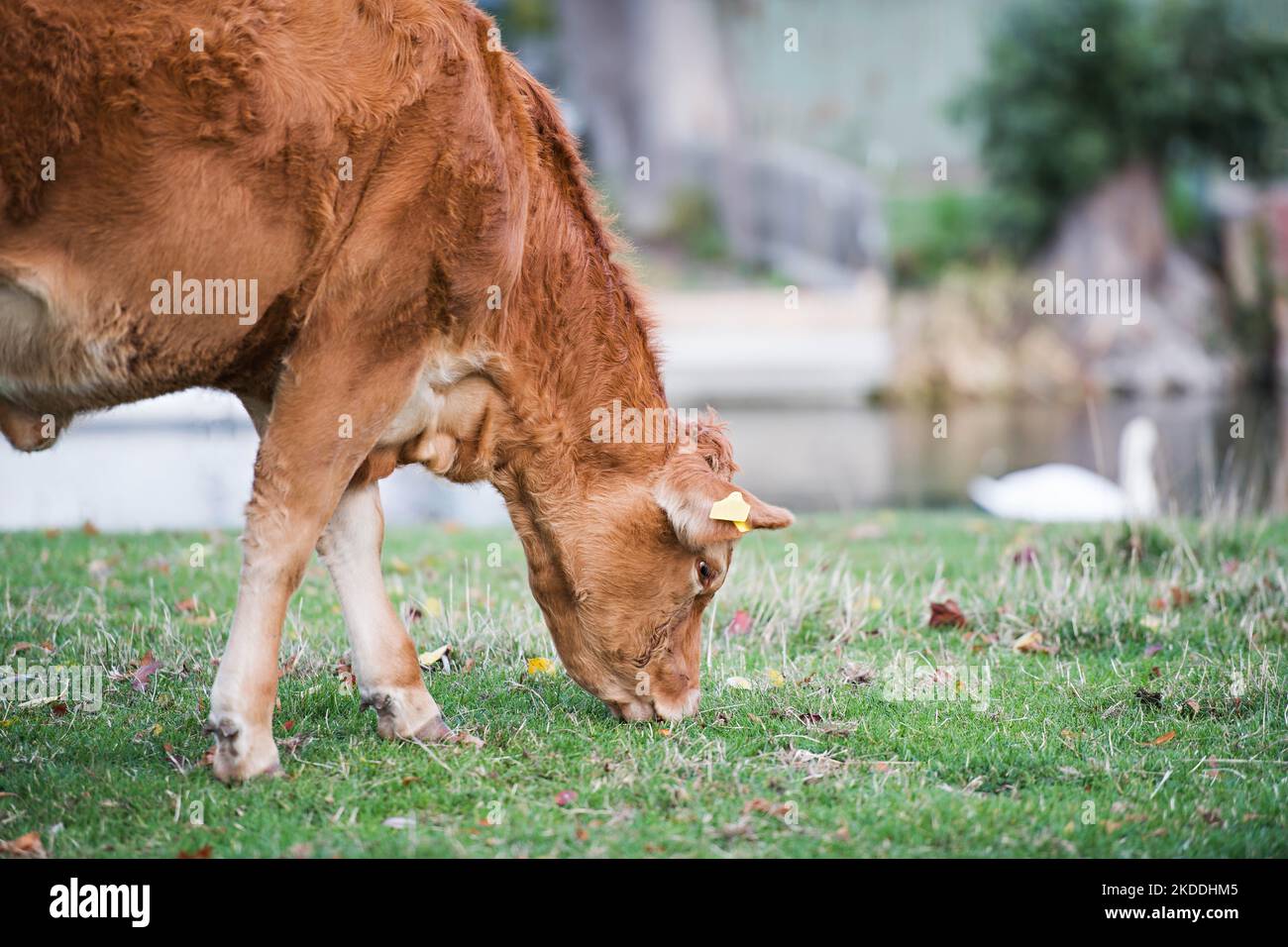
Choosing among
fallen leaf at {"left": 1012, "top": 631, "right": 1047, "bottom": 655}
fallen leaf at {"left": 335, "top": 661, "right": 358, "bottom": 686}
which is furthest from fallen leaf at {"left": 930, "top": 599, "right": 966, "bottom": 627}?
fallen leaf at {"left": 335, "top": 661, "right": 358, "bottom": 686}

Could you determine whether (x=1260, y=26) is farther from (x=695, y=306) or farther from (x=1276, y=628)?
(x=1276, y=628)

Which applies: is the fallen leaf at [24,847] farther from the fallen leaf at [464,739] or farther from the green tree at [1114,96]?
the green tree at [1114,96]

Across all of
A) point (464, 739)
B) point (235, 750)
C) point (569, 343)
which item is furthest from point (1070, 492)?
point (235, 750)

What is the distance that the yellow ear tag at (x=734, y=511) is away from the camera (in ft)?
16.1

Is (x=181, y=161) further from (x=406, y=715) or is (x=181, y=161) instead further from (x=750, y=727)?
(x=750, y=727)

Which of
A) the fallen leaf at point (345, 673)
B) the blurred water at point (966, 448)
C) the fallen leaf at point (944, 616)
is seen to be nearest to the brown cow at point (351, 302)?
the fallen leaf at point (345, 673)

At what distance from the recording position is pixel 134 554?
8438mm

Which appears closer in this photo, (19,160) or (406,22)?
(19,160)

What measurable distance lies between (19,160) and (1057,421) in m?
19.1

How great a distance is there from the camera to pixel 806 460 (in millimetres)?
→ 17750

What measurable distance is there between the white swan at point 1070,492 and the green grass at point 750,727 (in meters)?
2.68

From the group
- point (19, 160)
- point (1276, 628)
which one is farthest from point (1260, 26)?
point (19, 160)

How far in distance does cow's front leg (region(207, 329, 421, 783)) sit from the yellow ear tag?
1.22m
